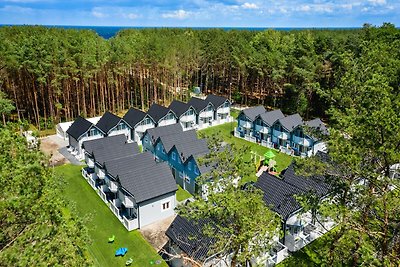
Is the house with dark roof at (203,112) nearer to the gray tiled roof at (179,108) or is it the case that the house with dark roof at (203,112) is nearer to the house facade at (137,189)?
the gray tiled roof at (179,108)

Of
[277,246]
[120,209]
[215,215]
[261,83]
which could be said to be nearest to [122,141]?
[120,209]

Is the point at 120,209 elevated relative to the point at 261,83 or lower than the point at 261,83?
lower

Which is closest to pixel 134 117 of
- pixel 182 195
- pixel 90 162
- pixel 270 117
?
pixel 90 162

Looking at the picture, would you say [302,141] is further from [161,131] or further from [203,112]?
[161,131]

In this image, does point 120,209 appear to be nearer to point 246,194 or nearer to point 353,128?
point 246,194

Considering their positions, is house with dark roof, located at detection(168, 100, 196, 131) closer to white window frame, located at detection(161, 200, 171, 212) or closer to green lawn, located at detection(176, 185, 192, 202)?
green lawn, located at detection(176, 185, 192, 202)

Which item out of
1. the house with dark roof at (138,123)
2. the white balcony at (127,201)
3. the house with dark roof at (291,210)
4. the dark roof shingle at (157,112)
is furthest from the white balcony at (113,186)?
the dark roof shingle at (157,112)

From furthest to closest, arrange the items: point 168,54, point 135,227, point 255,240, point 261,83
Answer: point 261,83 < point 168,54 < point 135,227 < point 255,240
